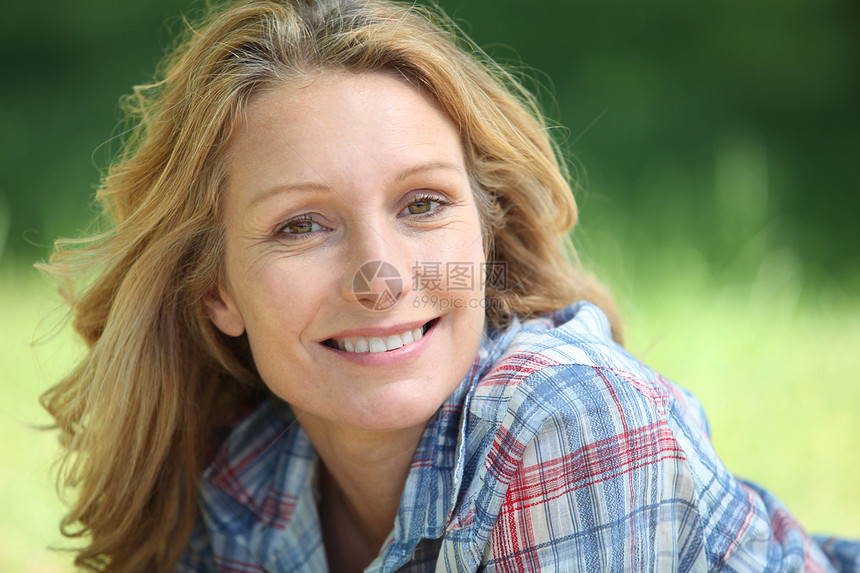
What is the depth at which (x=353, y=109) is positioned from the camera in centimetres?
175

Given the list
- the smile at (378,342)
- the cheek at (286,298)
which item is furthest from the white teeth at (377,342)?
the cheek at (286,298)

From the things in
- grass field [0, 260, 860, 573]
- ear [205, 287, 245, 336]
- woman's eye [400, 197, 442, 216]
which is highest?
woman's eye [400, 197, 442, 216]

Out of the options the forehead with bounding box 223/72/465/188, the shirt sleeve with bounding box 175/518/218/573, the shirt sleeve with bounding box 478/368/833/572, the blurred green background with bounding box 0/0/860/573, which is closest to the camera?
the shirt sleeve with bounding box 478/368/833/572

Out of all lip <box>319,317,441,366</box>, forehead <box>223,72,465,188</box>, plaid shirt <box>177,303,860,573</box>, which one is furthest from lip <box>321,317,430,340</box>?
forehead <box>223,72,465,188</box>

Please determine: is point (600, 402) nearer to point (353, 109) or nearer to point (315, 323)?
point (315, 323)

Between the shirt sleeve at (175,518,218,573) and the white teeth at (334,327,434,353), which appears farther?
the shirt sleeve at (175,518,218,573)

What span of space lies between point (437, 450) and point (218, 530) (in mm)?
760

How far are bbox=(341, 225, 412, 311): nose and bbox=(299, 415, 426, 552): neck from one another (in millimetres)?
413

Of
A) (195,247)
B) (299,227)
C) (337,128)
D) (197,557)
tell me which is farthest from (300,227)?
(197,557)

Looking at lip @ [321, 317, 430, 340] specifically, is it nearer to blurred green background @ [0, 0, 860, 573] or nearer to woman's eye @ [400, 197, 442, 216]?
woman's eye @ [400, 197, 442, 216]

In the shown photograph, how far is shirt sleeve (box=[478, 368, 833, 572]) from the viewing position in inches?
63.1

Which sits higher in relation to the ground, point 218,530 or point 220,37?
point 220,37

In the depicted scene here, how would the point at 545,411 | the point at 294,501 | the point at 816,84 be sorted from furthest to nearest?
the point at 816,84
the point at 294,501
the point at 545,411

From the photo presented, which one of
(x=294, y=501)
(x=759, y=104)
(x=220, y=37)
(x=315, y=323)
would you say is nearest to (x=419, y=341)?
(x=315, y=323)
